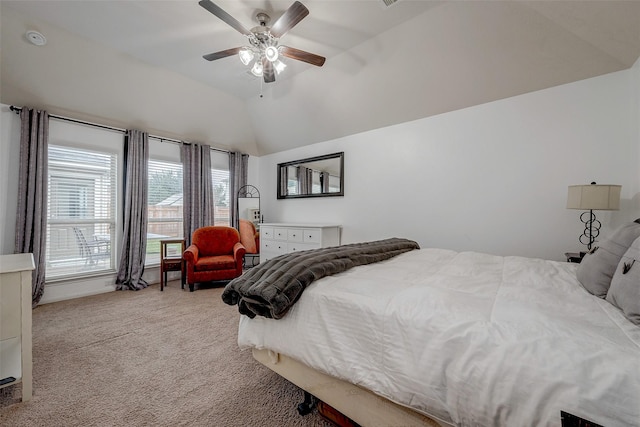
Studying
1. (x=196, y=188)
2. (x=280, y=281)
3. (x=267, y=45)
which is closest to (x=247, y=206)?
(x=196, y=188)

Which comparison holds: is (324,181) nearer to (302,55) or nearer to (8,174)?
(302,55)

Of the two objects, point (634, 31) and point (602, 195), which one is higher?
point (634, 31)

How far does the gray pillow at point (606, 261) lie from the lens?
3.72 ft

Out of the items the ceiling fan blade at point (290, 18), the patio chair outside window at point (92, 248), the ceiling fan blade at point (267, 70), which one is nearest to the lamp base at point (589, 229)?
the ceiling fan blade at point (290, 18)

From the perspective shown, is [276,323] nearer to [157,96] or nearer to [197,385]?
[197,385]

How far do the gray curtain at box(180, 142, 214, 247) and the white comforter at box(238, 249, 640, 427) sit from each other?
3357mm

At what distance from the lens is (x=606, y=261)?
3.89 feet

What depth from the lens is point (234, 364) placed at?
1.82 meters

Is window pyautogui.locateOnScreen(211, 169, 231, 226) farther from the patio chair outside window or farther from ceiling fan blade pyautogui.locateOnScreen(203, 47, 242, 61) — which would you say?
ceiling fan blade pyautogui.locateOnScreen(203, 47, 242, 61)

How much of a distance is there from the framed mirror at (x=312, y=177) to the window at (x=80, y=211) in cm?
265

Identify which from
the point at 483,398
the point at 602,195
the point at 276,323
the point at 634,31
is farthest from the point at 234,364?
the point at 634,31

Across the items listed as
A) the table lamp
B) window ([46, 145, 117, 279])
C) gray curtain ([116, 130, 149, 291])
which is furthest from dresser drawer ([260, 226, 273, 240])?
the table lamp

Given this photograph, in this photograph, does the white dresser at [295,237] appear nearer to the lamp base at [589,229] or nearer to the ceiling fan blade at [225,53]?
the ceiling fan blade at [225,53]

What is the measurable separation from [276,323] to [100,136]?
3.97 meters
